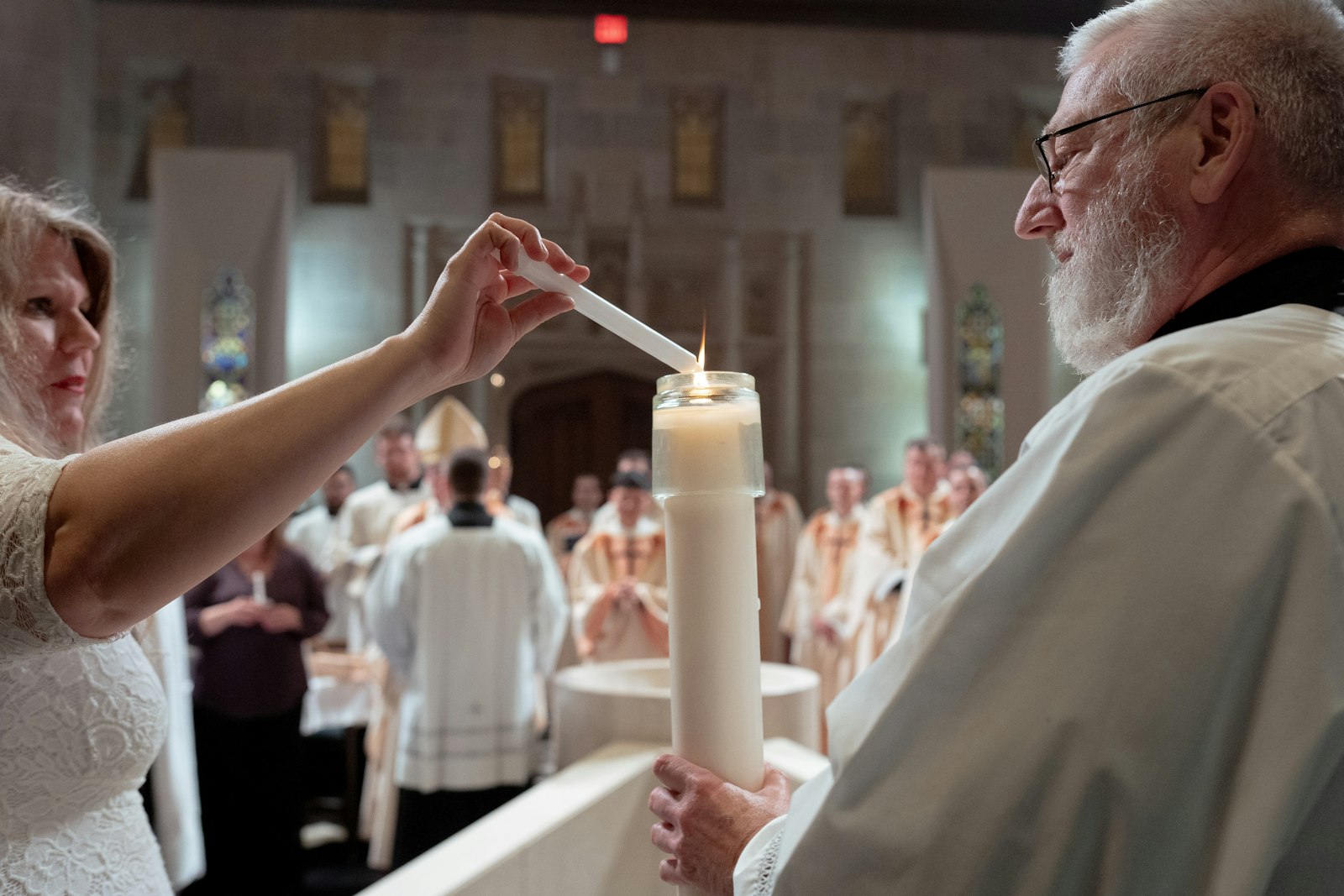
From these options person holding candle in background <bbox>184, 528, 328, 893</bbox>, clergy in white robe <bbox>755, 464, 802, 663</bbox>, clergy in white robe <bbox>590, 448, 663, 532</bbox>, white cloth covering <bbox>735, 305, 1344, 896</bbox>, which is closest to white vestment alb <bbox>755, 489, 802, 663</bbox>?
clergy in white robe <bbox>755, 464, 802, 663</bbox>

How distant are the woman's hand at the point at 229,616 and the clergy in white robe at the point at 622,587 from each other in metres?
2.10

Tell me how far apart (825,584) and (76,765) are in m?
6.86

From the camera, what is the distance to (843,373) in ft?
41.3

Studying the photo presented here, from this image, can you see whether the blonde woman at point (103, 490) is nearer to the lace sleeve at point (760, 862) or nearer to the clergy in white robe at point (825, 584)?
the lace sleeve at point (760, 862)

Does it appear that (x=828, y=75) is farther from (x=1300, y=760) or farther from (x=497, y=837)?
(x=1300, y=760)

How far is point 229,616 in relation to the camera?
474 cm

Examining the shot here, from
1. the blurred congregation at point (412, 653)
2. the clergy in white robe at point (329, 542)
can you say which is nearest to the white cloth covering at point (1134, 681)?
the blurred congregation at point (412, 653)

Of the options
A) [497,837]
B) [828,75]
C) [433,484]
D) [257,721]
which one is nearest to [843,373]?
[828,75]

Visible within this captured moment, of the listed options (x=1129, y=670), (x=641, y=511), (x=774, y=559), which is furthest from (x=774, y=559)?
(x=1129, y=670)

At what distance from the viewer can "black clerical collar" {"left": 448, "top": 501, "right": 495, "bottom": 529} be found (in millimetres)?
5383

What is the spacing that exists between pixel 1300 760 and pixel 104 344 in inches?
57.8

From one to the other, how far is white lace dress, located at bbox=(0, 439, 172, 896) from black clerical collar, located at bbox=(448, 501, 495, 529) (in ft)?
13.2

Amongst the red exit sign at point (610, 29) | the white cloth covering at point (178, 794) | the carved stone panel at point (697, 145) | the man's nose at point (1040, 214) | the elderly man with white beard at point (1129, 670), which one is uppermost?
the red exit sign at point (610, 29)

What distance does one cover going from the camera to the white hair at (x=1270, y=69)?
1.11 meters
